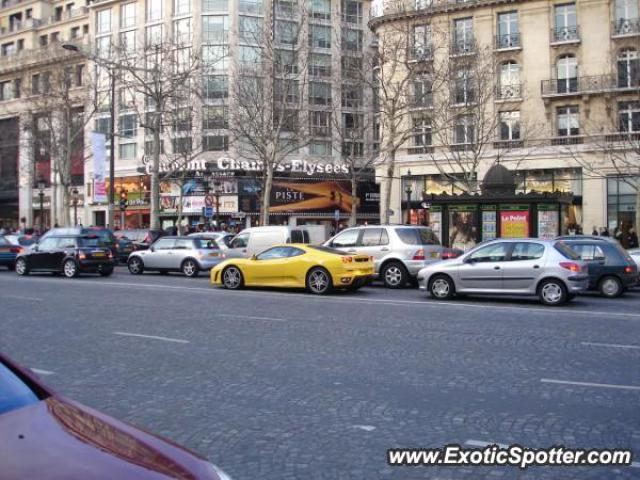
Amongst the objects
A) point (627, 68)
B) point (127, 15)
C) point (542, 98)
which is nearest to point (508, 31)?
point (542, 98)

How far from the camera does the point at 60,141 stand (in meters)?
42.3

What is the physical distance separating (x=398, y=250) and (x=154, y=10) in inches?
1804

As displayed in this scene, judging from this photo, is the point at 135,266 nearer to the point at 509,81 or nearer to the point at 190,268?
the point at 190,268

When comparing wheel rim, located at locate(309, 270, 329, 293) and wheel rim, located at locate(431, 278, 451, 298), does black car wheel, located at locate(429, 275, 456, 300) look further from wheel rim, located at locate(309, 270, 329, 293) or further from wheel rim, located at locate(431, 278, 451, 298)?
wheel rim, located at locate(309, 270, 329, 293)

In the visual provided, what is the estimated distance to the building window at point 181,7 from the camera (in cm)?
5562

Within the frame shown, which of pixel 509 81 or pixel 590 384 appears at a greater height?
pixel 509 81

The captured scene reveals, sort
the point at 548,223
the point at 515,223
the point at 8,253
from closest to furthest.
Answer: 1. the point at 548,223
2. the point at 515,223
3. the point at 8,253

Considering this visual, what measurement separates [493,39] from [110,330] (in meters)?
35.6

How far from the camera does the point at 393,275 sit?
19.1 m

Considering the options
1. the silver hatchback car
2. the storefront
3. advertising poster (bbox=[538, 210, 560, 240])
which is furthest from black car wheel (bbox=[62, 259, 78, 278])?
advertising poster (bbox=[538, 210, 560, 240])

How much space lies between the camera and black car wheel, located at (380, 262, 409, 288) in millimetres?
18984

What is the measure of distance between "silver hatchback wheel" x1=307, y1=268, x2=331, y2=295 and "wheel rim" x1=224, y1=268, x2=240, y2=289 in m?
2.15

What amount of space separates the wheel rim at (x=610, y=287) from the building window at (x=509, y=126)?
79.2 ft

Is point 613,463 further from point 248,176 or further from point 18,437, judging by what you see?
point 248,176
